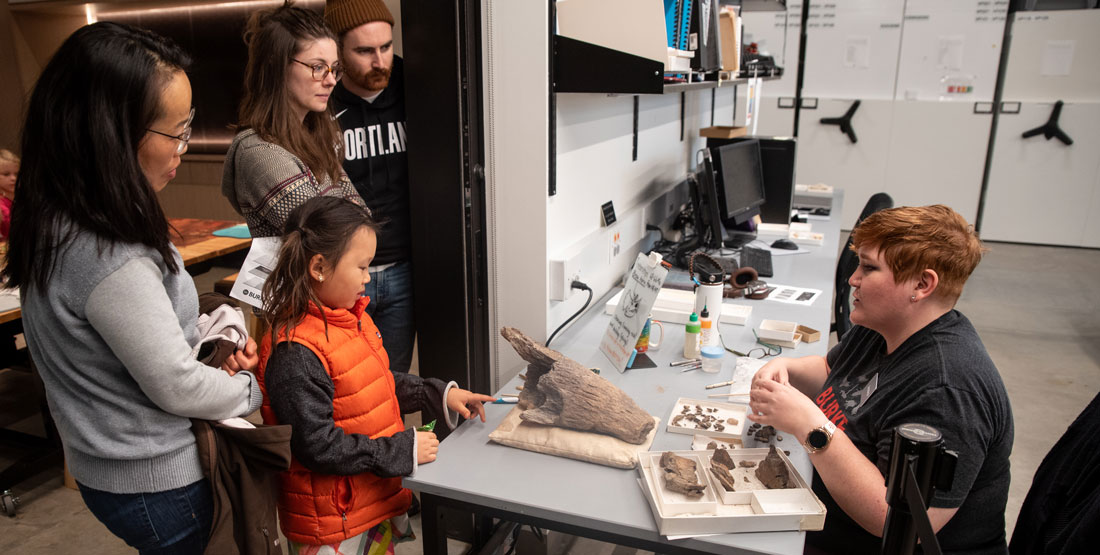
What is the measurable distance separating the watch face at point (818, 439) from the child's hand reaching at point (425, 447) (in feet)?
2.34

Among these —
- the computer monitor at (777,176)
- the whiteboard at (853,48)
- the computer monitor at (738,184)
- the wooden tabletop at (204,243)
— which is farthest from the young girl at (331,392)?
the whiteboard at (853,48)

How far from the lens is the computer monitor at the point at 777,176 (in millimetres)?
3531

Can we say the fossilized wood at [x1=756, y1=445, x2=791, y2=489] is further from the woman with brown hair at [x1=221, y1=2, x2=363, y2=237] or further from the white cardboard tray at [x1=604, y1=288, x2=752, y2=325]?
the woman with brown hair at [x1=221, y1=2, x2=363, y2=237]

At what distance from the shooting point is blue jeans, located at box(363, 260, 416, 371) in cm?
196

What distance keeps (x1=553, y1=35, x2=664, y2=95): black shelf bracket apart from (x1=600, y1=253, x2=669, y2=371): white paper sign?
428mm

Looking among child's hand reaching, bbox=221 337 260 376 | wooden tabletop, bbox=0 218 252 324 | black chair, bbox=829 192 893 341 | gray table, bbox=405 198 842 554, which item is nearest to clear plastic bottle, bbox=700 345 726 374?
gray table, bbox=405 198 842 554

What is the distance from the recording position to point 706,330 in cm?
196

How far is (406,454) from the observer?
4.38 feet

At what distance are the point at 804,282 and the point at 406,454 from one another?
1.85 metres

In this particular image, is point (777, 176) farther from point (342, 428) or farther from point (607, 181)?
point (342, 428)

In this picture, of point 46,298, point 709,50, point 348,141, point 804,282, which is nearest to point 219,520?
point 46,298

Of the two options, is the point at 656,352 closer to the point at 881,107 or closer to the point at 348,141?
the point at 348,141

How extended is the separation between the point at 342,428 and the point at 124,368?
376 mm

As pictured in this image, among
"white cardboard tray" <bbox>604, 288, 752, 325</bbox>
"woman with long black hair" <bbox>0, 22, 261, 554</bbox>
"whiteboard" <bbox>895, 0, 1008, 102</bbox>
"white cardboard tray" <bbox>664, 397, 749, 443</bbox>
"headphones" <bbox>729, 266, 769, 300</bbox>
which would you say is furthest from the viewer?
"whiteboard" <bbox>895, 0, 1008, 102</bbox>
